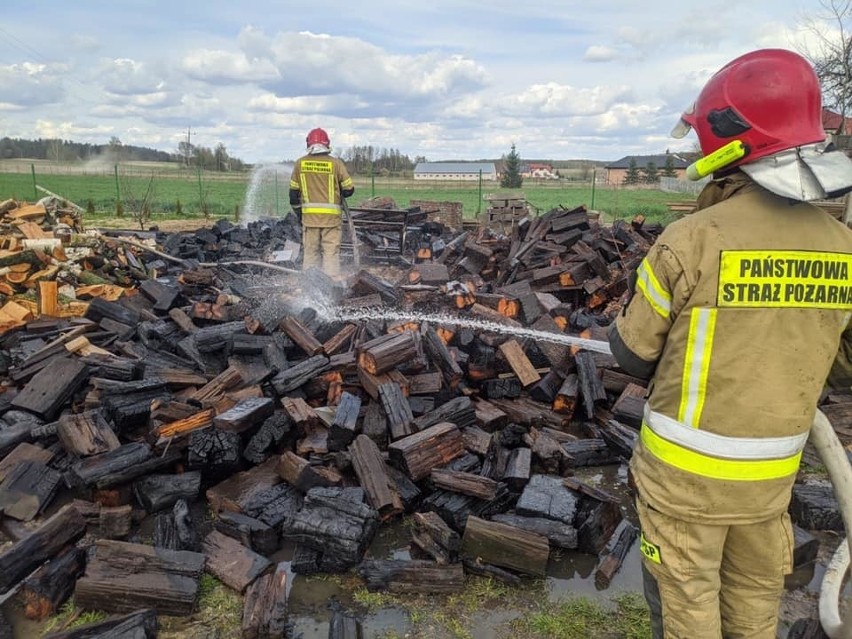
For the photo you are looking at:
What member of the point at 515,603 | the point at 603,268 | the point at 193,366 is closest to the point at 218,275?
the point at 193,366

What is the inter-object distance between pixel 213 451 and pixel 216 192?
36.1 meters

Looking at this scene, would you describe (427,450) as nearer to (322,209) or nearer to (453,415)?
(453,415)

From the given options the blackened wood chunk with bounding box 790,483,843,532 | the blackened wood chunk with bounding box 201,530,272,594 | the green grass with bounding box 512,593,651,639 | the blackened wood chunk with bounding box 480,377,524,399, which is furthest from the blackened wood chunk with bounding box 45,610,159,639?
the blackened wood chunk with bounding box 790,483,843,532

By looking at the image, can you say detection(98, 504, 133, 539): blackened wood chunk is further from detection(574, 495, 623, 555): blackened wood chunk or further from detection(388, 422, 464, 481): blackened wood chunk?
detection(574, 495, 623, 555): blackened wood chunk

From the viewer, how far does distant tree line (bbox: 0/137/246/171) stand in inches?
1559

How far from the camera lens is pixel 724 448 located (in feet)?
6.55

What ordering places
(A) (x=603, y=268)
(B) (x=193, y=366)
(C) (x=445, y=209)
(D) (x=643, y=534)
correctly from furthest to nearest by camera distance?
(C) (x=445, y=209), (A) (x=603, y=268), (B) (x=193, y=366), (D) (x=643, y=534)

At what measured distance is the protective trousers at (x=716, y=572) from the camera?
6.91 ft

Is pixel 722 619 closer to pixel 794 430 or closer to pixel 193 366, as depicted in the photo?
pixel 794 430

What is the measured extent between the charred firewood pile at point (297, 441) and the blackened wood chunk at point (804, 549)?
2cm

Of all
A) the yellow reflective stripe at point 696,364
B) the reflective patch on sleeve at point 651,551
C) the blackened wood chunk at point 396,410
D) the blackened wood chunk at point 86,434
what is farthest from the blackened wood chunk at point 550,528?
the blackened wood chunk at point 86,434

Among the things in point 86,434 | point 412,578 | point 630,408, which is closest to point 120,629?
point 412,578

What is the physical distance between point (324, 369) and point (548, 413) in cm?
219

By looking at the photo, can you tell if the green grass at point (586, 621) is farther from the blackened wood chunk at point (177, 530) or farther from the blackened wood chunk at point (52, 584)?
the blackened wood chunk at point (52, 584)
